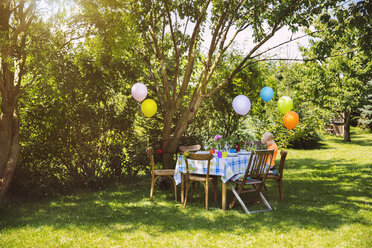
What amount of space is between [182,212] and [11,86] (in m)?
4.00

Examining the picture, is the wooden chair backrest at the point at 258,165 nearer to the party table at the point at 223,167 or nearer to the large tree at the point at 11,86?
the party table at the point at 223,167

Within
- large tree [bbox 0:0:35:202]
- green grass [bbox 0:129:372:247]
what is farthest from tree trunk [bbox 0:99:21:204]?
green grass [bbox 0:129:372:247]

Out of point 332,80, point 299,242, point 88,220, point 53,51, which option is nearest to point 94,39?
point 53,51

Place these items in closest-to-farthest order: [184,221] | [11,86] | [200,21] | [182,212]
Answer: [184,221]
[182,212]
[11,86]
[200,21]

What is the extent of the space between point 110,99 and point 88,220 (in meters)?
3.63

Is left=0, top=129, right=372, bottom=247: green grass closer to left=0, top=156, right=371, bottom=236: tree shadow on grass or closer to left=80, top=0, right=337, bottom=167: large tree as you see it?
left=0, top=156, right=371, bottom=236: tree shadow on grass

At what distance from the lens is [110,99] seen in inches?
312

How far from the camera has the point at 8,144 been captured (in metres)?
5.92

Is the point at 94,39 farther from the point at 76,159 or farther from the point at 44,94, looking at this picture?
the point at 76,159

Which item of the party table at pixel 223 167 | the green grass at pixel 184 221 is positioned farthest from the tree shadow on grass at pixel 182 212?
the party table at pixel 223 167

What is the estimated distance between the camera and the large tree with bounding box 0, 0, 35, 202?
18.0 feet

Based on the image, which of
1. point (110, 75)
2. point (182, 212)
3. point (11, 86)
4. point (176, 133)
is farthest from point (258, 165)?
point (11, 86)

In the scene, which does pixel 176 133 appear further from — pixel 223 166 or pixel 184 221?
pixel 184 221

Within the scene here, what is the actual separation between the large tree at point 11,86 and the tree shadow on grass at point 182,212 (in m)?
0.94
